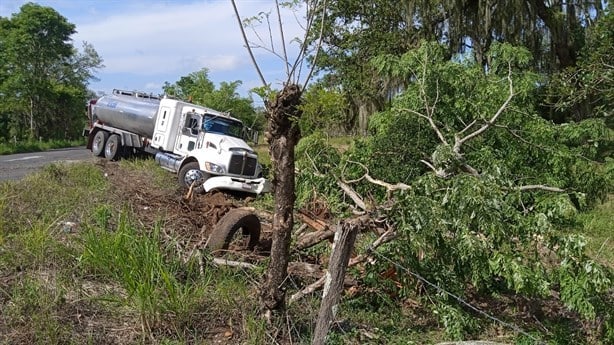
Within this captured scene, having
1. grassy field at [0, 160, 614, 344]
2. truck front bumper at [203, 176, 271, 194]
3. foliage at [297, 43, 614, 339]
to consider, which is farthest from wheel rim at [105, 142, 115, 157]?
grassy field at [0, 160, 614, 344]

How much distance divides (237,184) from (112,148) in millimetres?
7785

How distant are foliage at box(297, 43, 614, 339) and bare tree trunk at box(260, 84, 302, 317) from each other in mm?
1062

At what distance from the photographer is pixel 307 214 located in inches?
288

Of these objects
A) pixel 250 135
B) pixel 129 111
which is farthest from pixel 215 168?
pixel 129 111

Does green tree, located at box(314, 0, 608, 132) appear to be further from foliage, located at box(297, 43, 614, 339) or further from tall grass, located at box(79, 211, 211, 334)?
tall grass, located at box(79, 211, 211, 334)

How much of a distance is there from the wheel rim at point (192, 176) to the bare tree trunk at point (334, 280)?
→ 34.3 feet

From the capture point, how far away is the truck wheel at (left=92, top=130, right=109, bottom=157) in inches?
810

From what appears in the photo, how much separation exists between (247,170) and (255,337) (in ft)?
35.5

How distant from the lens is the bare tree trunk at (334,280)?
457 cm

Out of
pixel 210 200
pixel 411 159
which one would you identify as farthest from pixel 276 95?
pixel 210 200

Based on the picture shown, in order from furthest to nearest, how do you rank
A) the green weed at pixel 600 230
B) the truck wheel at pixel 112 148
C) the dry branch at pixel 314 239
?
the truck wheel at pixel 112 148 → the green weed at pixel 600 230 → the dry branch at pixel 314 239

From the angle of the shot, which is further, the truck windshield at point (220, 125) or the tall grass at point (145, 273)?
the truck windshield at point (220, 125)

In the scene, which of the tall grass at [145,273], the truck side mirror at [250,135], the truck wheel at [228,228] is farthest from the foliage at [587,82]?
the tall grass at [145,273]

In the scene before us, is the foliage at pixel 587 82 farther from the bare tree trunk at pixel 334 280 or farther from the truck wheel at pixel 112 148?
the truck wheel at pixel 112 148
